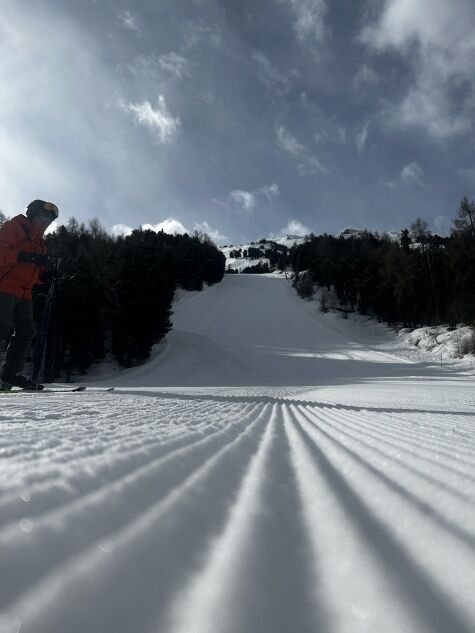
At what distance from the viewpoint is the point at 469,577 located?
527 millimetres

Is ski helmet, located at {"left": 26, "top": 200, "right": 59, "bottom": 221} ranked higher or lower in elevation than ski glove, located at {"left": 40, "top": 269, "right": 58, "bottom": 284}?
higher

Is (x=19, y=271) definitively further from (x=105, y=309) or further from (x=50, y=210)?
(x=105, y=309)

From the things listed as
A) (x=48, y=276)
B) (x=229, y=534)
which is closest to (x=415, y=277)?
(x=48, y=276)

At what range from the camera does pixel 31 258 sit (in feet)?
14.5

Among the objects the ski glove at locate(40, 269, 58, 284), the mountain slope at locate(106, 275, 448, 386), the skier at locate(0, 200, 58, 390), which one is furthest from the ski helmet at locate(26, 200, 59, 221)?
the mountain slope at locate(106, 275, 448, 386)

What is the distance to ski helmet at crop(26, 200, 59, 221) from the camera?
15.3 ft

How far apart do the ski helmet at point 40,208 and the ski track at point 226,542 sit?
425 centimetres

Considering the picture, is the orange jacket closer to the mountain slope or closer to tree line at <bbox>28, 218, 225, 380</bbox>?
tree line at <bbox>28, 218, 225, 380</bbox>

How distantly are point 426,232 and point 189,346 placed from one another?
2306 cm

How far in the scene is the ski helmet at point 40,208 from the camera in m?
4.68

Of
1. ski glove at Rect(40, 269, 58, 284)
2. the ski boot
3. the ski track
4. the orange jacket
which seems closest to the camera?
the ski track

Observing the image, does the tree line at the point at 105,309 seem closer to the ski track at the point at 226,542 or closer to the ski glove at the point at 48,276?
the ski glove at the point at 48,276

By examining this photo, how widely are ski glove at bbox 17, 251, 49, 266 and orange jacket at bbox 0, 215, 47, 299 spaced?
0.07 m

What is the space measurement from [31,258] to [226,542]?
460cm
